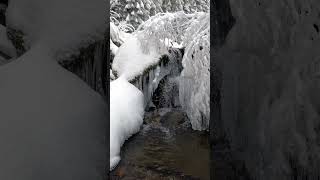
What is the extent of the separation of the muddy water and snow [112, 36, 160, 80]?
135 centimetres

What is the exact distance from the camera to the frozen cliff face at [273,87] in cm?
184

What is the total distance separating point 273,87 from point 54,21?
48.0 inches

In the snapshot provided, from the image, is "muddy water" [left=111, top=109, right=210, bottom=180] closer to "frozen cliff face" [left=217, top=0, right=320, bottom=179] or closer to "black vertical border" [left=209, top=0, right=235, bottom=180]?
"black vertical border" [left=209, top=0, right=235, bottom=180]

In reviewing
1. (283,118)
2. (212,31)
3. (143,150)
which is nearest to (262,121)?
(283,118)

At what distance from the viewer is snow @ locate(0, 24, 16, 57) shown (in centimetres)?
205

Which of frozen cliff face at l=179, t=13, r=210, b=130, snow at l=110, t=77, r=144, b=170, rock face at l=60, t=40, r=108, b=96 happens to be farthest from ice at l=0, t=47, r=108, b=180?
frozen cliff face at l=179, t=13, r=210, b=130

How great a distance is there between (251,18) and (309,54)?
23.8 inches

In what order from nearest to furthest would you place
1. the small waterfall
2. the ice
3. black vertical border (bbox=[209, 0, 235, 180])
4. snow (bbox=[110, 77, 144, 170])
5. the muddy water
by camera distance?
the ice → black vertical border (bbox=[209, 0, 235, 180]) → the muddy water → snow (bbox=[110, 77, 144, 170]) → the small waterfall

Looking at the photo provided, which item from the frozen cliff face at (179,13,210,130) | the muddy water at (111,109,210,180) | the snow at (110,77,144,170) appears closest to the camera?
the muddy water at (111,109,210,180)

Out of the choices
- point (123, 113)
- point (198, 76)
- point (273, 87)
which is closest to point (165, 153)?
point (123, 113)

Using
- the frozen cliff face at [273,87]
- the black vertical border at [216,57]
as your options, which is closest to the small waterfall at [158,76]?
the black vertical border at [216,57]

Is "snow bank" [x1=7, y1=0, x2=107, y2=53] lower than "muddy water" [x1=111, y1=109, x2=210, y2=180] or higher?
higher

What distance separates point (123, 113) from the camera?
7.80 m

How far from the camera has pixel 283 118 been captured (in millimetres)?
2014
